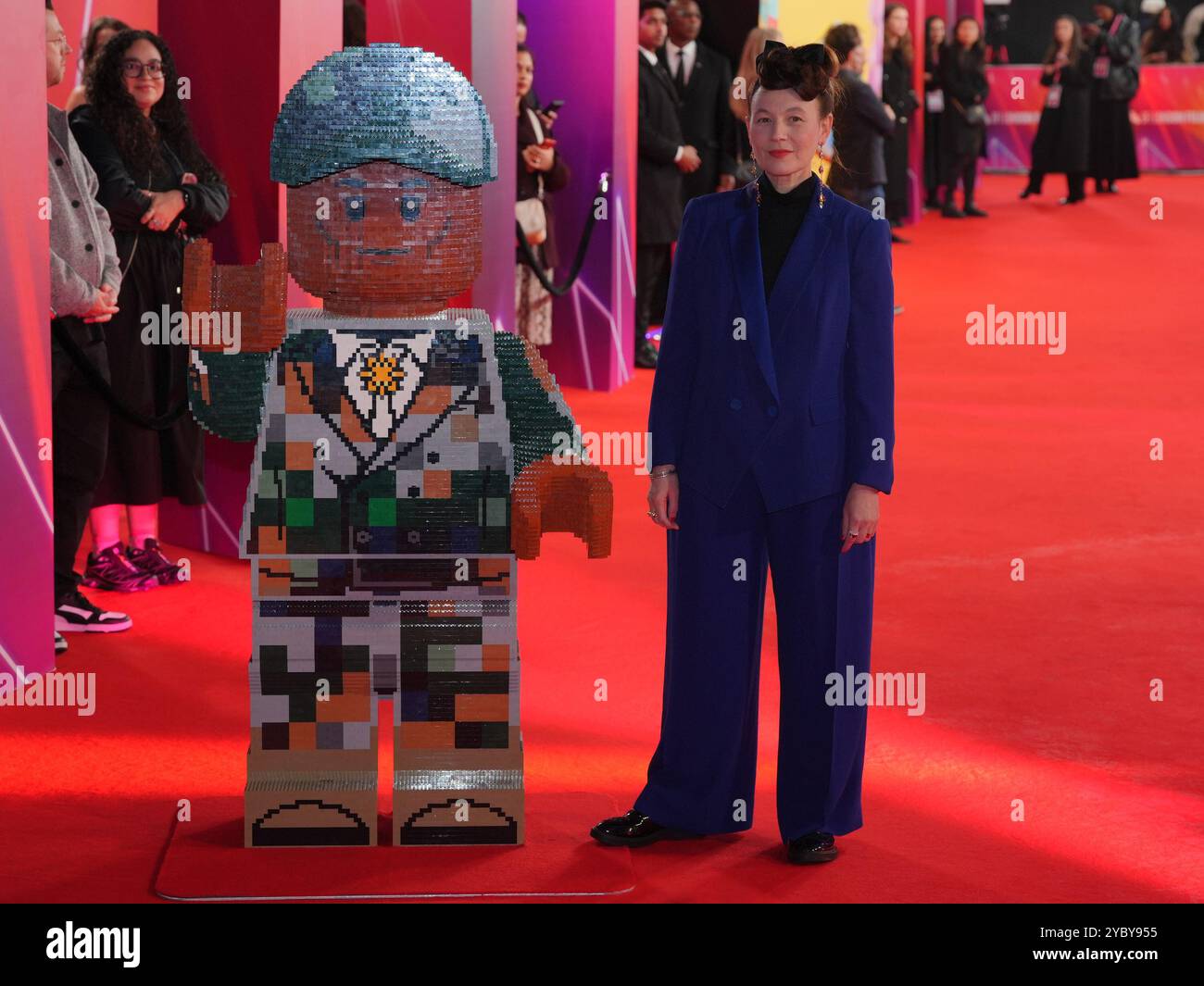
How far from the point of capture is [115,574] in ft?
19.1

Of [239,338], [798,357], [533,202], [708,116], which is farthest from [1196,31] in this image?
[239,338]

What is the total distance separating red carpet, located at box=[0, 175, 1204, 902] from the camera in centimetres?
370

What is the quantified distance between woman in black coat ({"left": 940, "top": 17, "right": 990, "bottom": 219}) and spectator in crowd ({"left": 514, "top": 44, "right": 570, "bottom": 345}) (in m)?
7.69

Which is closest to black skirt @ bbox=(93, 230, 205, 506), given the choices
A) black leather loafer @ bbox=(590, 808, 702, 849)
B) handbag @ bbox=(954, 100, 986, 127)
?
black leather loafer @ bbox=(590, 808, 702, 849)

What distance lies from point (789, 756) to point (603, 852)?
428mm

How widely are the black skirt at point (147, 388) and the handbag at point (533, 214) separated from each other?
2.90 metres

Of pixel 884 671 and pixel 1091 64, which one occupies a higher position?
pixel 1091 64

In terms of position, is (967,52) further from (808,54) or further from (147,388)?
(808,54)

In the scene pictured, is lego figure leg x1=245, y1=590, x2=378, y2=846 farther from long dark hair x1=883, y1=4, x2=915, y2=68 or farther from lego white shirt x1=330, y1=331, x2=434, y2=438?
long dark hair x1=883, y1=4, x2=915, y2=68

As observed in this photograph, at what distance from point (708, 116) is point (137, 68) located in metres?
5.14

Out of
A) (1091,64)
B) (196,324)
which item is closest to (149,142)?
(196,324)
